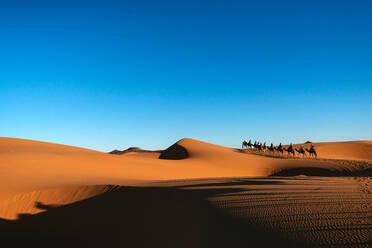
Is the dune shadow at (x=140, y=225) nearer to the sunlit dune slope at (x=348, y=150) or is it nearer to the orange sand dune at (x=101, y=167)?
the orange sand dune at (x=101, y=167)

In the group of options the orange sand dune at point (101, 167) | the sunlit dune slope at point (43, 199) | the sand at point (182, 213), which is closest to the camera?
the sand at point (182, 213)

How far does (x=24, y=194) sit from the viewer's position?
9805 mm

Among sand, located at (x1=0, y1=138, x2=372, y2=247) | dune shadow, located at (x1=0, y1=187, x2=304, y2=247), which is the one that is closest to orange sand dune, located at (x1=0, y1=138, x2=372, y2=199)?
sand, located at (x1=0, y1=138, x2=372, y2=247)

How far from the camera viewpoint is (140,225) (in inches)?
235

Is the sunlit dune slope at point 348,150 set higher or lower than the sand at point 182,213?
higher

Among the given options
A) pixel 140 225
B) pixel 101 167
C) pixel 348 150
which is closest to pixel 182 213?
pixel 140 225

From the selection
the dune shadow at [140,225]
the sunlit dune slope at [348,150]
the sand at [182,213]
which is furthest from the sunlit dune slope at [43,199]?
the sunlit dune slope at [348,150]

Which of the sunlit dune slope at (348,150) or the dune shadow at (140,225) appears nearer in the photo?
the dune shadow at (140,225)

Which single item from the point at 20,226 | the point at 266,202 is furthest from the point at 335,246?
the point at 20,226

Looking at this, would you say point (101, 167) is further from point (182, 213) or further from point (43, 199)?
point (182, 213)

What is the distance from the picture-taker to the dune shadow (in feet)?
14.8

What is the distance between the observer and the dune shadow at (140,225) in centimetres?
452

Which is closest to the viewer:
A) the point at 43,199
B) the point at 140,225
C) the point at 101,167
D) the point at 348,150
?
the point at 140,225

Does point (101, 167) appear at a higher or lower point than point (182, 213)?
higher
